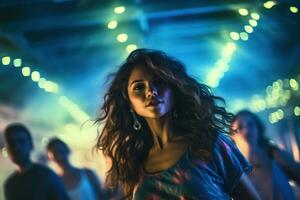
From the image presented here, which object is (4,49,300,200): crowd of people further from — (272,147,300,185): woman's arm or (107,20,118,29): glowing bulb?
(107,20,118,29): glowing bulb

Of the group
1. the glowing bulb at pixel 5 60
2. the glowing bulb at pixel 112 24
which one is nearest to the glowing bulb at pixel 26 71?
the glowing bulb at pixel 5 60

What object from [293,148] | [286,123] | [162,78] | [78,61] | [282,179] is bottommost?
[282,179]

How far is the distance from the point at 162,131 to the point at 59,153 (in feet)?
11.5

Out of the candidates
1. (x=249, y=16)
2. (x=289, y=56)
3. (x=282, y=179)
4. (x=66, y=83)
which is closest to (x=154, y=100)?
(x=282, y=179)

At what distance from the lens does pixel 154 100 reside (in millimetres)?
1796

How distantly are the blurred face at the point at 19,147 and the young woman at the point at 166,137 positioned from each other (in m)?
1.93

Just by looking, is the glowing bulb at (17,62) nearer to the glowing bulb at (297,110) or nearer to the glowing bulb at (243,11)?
the glowing bulb at (243,11)

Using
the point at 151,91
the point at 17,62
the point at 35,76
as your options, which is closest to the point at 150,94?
the point at 151,91

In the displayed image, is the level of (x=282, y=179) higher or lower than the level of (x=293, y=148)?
lower

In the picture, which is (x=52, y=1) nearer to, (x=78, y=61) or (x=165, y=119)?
(x=78, y=61)

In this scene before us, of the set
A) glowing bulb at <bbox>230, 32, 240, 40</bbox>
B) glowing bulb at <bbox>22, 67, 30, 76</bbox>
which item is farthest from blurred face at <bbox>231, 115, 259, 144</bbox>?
glowing bulb at <bbox>22, 67, 30, 76</bbox>

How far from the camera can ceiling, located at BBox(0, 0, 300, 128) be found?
5.64m

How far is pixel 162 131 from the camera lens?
1874mm

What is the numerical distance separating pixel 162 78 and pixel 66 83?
759 centimetres
